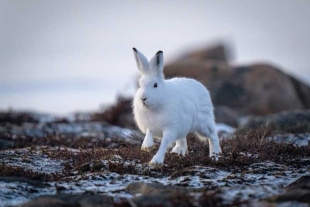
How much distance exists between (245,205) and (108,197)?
148 centimetres

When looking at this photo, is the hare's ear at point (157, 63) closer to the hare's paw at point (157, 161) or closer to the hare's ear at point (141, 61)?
the hare's ear at point (141, 61)

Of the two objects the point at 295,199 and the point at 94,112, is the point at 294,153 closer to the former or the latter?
the point at 295,199

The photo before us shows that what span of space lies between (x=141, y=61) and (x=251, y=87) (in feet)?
48.0

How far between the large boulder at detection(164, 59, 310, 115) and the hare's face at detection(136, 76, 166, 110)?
13.3 meters

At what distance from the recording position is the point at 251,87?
2227 centimetres

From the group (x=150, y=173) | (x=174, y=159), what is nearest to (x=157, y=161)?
(x=150, y=173)

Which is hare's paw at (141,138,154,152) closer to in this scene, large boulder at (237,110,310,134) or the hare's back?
the hare's back

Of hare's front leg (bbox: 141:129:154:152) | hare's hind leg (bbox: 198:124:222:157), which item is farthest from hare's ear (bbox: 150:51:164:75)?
hare's hind leg (bbox: 198:124:222:157)

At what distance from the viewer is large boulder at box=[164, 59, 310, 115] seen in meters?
21.6

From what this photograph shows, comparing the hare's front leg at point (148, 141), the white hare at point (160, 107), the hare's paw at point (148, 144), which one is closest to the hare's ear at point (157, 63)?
the white hare at point (160, 107)

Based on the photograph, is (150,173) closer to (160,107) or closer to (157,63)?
(160,107)

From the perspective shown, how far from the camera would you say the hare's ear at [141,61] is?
8.08m

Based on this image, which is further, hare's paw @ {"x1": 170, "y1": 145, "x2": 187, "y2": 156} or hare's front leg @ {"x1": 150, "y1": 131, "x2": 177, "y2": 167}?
hare's paw @ {"x1": 170, "y1": 145, "x2": 187, "y2": 156}

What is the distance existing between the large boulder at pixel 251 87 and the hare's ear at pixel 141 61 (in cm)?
1329
